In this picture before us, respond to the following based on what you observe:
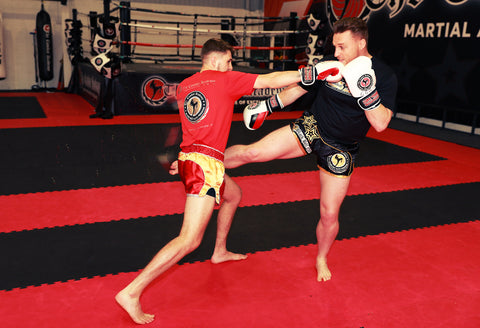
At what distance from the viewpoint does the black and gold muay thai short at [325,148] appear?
2438 millimetres

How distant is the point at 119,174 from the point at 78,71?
26.5 feet

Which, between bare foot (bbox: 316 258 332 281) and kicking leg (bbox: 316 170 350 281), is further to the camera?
bare foot (bbox: 316 258 332 281)

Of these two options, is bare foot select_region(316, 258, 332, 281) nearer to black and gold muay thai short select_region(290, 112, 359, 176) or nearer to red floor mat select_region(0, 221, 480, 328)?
red floor mat select_region(0, 221, 480, 328)

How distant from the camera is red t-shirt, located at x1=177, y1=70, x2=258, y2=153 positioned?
201 centimetres

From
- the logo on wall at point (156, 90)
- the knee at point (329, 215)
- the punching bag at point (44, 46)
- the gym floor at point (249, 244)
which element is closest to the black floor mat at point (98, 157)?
the gym floor at point (249, 244)

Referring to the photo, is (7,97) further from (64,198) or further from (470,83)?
(470,83)

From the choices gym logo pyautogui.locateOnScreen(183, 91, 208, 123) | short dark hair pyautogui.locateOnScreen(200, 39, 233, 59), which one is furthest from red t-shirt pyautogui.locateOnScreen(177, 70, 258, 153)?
short dark hair pyautogui.locateOnScreen(200, 39, 233, 59)

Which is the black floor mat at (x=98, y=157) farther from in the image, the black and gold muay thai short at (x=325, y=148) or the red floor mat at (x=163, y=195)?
the black and gold muay thai short at (x=325, y=148)

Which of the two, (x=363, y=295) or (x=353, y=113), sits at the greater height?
(x=353, y=113)

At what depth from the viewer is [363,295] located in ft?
7.86

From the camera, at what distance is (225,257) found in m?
2.74

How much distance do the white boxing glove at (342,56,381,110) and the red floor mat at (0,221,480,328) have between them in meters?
1.07

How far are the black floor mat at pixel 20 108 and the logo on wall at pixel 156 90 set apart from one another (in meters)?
1.91

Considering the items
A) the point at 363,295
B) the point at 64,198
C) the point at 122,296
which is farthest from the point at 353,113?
the point at 64,198
